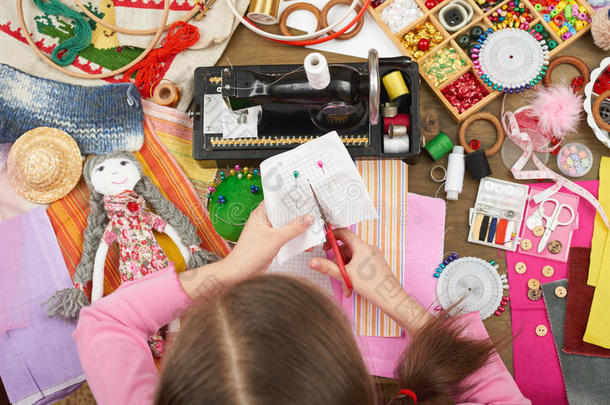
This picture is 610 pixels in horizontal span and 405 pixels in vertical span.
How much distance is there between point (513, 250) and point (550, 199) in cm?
16

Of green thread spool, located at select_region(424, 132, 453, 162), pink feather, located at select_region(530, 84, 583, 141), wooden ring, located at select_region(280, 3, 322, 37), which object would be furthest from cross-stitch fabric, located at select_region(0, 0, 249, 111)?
pink feather, located at select_region(530, 84, 583, 141)

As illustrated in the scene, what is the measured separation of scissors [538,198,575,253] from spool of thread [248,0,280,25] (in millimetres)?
826

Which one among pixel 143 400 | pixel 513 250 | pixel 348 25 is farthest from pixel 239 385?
pixel 348 25

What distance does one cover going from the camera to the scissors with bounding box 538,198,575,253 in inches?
44.8

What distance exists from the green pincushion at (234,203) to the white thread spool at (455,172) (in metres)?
0.46

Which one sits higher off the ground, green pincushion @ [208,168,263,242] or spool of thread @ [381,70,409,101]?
spool of thread @ [381,70,409,101]

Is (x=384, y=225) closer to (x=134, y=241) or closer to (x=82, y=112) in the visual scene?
(x=134, y=241)

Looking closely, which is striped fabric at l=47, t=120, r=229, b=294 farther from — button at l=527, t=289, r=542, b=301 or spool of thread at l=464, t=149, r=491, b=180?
button at l=527, t=289, r=542, b=301

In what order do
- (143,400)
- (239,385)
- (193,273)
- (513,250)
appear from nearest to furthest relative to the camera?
(239,385) → (143,400) → (193,273) → (513,250)

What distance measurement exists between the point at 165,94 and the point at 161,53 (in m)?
0.11

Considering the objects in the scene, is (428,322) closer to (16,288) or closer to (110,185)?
(110,185)

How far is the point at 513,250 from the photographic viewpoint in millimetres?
1142

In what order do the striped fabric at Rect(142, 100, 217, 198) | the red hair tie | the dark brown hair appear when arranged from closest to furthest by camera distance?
1. the dark brown hair
2. the red hair tie
3. the striped fabric at Rect(142, 100, 217, 198)

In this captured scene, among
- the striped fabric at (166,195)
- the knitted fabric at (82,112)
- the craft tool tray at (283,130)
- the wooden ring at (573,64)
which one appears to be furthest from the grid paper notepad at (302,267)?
the wooden ring at (573,64)
